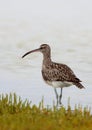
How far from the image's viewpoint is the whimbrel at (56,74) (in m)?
21.0

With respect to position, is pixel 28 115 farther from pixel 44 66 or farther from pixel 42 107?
pixel 44 66

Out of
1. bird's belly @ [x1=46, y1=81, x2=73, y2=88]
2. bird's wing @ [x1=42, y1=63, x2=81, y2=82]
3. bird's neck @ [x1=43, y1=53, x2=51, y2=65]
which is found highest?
bird's neck @ [x1=43, y1=53, x2=51, y2=65]

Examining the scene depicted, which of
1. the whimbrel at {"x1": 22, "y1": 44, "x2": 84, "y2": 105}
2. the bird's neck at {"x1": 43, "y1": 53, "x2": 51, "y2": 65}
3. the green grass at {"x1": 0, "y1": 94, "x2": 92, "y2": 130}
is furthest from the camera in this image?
the bird's neck at {"x1": 43, "y1": 53, "x2": 51, "y2": 65}

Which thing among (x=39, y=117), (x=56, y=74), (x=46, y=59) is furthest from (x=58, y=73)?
(x=39, y=117)

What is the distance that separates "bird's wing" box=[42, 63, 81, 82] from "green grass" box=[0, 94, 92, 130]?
5.03 metres

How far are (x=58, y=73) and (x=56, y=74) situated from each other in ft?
0.34

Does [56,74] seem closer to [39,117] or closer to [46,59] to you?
[46,59]

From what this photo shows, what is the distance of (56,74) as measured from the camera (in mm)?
21766

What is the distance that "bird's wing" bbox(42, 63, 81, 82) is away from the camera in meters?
21.2

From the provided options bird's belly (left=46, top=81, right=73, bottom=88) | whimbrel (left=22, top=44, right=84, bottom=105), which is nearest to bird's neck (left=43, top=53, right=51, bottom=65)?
whimbrel (left=22, top=44, right=84, bottom=105)

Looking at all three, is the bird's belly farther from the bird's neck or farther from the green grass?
the green grass

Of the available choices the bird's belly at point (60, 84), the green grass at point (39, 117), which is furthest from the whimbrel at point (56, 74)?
the green grass at point (39, 117)

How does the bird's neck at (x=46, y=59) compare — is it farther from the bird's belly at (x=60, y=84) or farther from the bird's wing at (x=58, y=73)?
the bird's belly at (x=60, y=84)

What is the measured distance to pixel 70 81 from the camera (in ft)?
68.5
